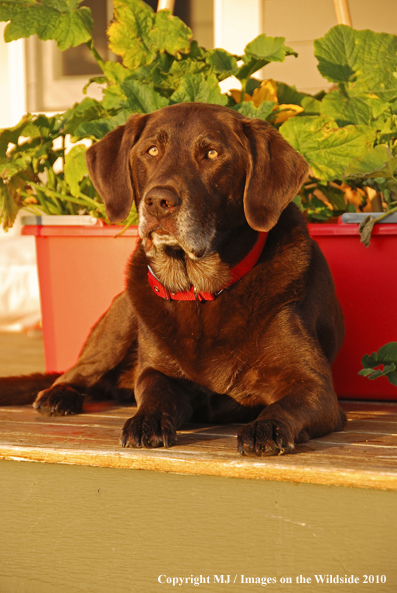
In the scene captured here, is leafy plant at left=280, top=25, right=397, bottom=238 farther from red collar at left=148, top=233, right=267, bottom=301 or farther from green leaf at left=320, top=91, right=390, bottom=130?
red collar at left=148, top=233, right=267, bottom=301

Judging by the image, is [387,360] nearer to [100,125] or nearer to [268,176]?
[268,176]

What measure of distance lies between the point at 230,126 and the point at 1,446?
1.14m

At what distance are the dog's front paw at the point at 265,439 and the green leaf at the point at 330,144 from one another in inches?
46.9

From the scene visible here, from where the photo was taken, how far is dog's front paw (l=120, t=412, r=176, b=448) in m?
1.64

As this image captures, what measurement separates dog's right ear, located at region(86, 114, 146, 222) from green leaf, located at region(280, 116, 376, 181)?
666mm

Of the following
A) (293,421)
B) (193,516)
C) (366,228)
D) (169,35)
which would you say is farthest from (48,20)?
(193,516)

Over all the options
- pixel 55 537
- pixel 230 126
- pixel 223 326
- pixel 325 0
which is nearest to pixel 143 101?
pixel 230 126

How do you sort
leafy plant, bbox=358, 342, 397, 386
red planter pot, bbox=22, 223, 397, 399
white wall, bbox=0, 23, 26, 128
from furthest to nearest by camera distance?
white wall, bbox=0, 23, 26, 128 → red planter pot, bbox=22, 223, 397, 399 → leafy plant, bbox=358, 342, 397, 386

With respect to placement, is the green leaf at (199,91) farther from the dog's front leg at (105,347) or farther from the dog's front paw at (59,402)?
the dog's front paw at (59,402)

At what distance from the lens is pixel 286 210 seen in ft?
7.16

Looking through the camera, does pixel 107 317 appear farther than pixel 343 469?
Yes

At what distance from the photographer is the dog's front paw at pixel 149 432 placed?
5.37ft

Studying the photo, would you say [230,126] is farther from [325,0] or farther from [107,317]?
[325,0]

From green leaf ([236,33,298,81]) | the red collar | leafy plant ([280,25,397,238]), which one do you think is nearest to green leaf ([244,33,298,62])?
green leaf ([236,33,298,81])
